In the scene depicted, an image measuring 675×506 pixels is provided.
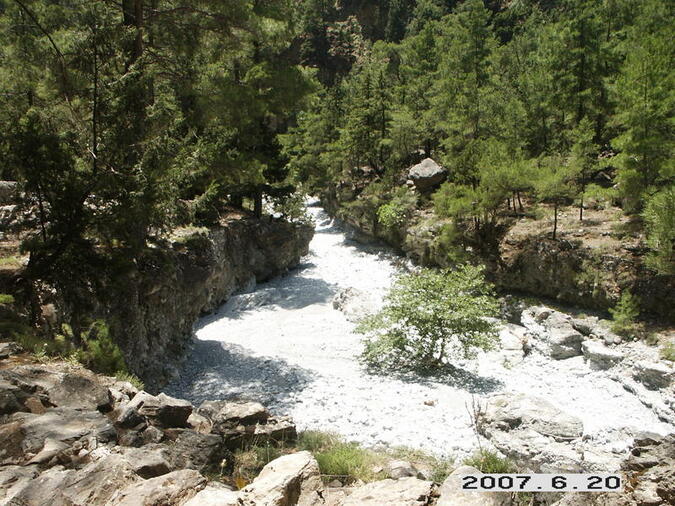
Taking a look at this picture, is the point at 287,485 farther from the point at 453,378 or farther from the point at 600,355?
the point at 600,355

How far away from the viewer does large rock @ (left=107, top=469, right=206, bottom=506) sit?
340 centimetres

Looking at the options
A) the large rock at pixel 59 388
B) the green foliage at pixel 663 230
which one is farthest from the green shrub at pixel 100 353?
the green foliage at pixel 663 230

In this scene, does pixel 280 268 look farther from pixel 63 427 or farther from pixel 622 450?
pixel 63 427

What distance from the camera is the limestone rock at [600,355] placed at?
13406 millimetres

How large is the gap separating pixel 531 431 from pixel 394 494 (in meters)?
6.10

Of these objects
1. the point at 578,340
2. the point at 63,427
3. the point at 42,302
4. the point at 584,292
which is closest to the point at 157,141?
the point at 42,302

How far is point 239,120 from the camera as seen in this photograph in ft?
44.5

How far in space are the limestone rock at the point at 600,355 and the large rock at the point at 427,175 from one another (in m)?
15.4

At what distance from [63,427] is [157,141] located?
550 cm

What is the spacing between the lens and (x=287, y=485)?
3912mm

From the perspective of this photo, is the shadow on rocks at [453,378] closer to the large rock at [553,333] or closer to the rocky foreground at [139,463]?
the large rock at [553,333]

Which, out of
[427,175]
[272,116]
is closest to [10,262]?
[272,116]

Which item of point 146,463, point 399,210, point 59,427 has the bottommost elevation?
point 146,463

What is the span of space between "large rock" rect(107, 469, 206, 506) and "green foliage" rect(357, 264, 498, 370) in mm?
9412
